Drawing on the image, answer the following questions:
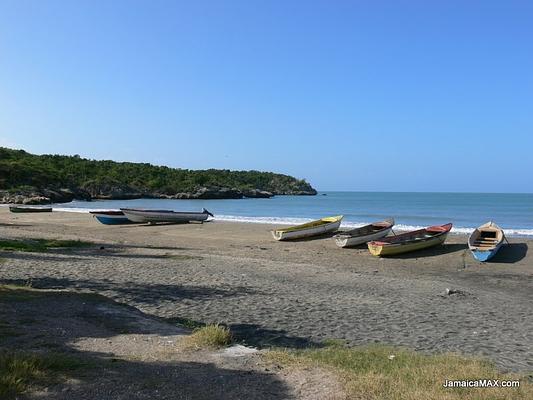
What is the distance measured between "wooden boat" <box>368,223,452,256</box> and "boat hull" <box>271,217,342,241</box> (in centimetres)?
652

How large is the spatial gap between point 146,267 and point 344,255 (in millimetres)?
10257

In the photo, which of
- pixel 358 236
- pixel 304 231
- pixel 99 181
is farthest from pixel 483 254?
pixel 99 181

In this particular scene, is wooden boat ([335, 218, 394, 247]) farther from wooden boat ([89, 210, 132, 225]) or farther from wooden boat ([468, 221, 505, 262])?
wooden boat ([89, 210, 132, 225])

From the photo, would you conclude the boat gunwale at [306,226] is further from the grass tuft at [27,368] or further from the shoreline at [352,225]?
the grass tuft at [27,368]

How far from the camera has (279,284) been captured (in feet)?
43.1

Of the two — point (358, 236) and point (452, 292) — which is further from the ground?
point (358, 236)

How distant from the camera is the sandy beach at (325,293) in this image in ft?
26.9

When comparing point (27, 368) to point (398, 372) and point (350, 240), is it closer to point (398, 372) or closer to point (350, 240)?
point (398, 372)

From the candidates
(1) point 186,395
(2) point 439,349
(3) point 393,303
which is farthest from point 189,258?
(1) point 186,395

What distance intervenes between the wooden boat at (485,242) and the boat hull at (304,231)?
29.6 feet

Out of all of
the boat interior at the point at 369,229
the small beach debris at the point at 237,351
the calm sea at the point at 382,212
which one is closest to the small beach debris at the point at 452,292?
the small beach debris at the point at 237,351

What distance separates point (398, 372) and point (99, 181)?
383ft

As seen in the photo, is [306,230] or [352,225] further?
[352,225]

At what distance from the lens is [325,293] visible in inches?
476
